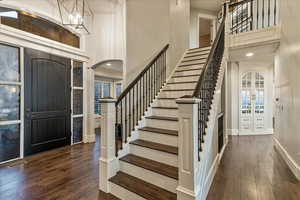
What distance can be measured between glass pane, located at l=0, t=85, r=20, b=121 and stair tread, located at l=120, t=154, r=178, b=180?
2.66 m

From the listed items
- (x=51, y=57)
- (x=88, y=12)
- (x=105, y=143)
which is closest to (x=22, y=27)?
(x=51, y=57)

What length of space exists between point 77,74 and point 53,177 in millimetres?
2890

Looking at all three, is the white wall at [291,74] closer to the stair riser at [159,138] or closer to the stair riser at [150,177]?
the stair riser at [159,138]

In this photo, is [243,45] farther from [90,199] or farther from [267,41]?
[90,199]

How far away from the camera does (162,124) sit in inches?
116

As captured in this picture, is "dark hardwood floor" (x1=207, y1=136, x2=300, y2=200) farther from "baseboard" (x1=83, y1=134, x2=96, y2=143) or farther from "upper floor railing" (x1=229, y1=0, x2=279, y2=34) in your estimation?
"baseboard" (x1=83, y1=134, x2=96, y2=143)

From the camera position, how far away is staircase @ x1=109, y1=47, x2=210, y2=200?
6.66ft

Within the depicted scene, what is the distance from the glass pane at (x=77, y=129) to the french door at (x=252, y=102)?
18.0ft

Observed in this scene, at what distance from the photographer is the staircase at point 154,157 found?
2.03 m

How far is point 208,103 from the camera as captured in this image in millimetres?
2432

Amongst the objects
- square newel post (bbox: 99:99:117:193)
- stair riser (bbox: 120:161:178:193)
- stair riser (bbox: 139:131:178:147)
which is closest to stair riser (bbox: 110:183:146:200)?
square newel post (bbox: 99:99:117:193)

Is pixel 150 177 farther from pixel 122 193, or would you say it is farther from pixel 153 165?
pixel 122 193

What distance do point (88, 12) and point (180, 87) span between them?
3488mm

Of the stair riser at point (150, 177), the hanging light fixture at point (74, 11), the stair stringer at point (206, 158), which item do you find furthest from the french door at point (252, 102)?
the hanging light fixture at point (74, 11)
